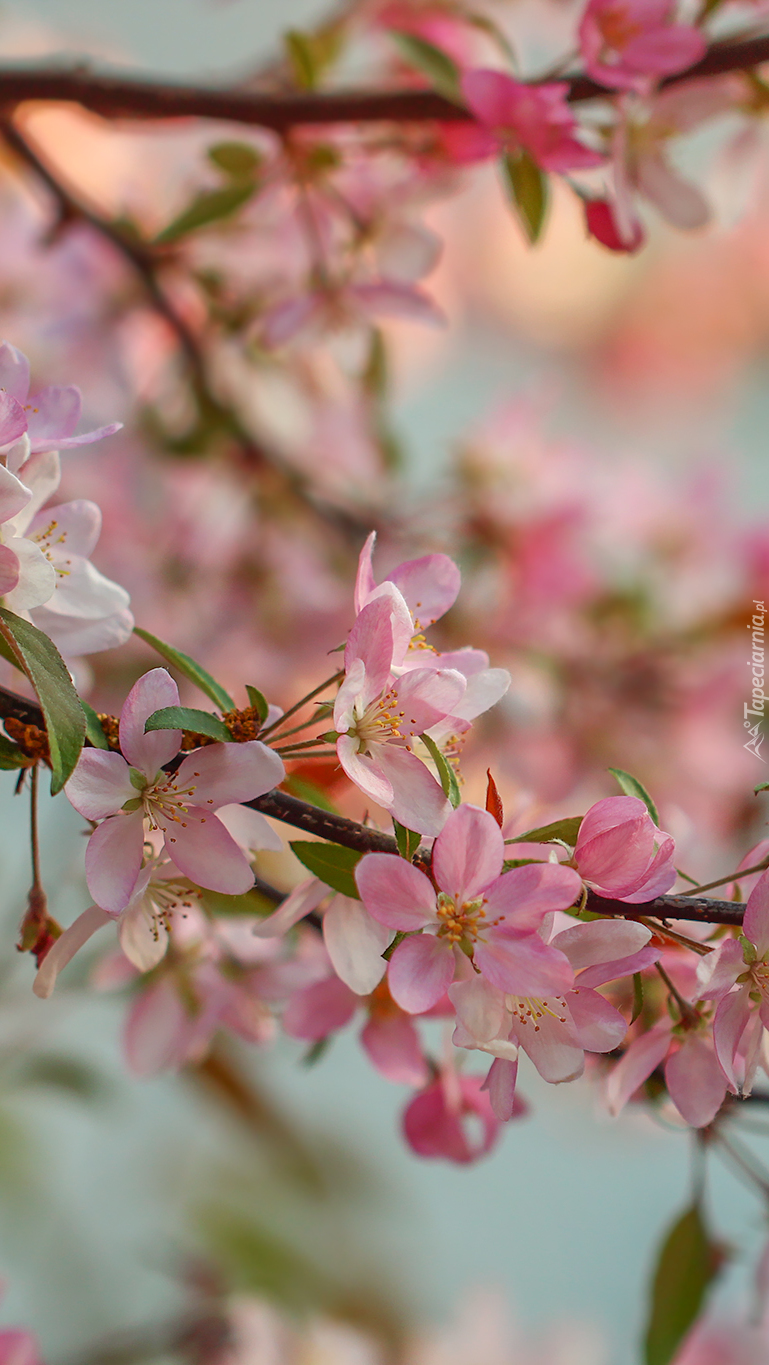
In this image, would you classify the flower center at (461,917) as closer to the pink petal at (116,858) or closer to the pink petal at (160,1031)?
the pink petal at (116,858)

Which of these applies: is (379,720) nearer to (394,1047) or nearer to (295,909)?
(295,909)

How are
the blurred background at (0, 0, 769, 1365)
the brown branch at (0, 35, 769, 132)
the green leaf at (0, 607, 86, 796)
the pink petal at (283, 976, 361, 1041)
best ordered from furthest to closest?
the blurred background at (0, 0, 769, 1365) < the brown branch at (0, 35, 769, 132) < the pink petal at (283, 976, 361, 1041) < the green leaf at (0, 607, 86, 796)

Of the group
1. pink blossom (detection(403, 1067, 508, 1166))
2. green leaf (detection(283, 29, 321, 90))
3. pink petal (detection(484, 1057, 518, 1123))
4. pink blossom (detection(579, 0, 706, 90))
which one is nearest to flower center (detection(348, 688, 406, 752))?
pink petal (detection(484, 1057, 518, 1123))

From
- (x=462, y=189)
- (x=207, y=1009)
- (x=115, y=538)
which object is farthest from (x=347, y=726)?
(x=115, y=538)

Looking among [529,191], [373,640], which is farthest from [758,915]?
[529,191]

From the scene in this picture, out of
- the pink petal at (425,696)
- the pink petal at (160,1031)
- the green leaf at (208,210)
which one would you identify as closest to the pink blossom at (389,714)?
the pink petal at (425,696)

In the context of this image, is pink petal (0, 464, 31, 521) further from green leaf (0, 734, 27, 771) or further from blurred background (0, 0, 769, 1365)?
blurred background (0, 0, 769, 1365)
